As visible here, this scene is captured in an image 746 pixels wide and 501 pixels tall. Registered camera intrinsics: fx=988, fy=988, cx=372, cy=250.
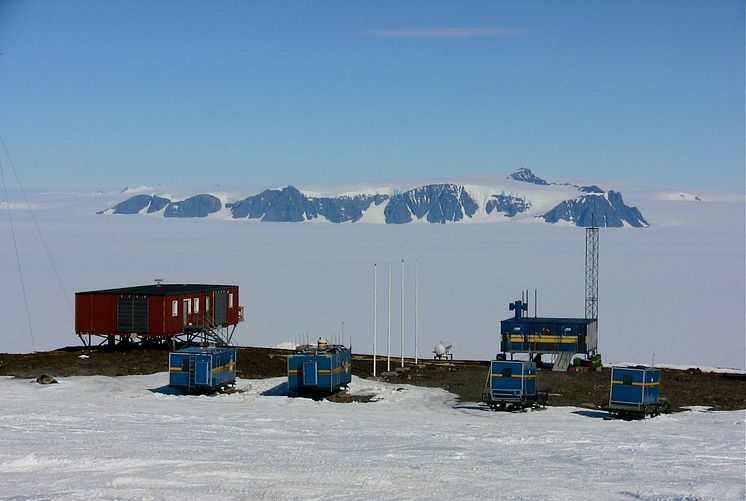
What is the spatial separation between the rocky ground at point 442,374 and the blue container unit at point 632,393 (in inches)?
111

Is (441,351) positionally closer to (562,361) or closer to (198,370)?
(562,361)

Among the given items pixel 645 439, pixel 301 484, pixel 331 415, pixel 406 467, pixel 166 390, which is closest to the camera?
pixel 301 484

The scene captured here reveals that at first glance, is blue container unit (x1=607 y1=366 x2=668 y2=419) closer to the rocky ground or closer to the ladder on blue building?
the rocky ground

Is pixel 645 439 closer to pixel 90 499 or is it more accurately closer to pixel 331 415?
pixel 331 415

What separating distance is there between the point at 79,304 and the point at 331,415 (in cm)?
2267

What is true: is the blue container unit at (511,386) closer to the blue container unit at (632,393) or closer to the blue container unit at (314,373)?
the blue container unit at (632,393)

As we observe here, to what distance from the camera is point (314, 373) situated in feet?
131

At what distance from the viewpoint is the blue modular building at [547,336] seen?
5244 cm

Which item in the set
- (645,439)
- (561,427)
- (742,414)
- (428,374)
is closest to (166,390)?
(428,374)

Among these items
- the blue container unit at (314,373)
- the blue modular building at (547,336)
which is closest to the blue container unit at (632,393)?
the blue container unit at (314,373)

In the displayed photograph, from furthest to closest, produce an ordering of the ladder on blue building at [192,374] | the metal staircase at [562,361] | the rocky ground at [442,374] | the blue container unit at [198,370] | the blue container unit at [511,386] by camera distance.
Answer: the metal staircase at [562,361] < the rocky ground at [442,374] < the ladder on blue building at [192,374] < the blue container unit at [198,370] < the blue container unit at [511,386]

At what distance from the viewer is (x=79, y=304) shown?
52.6 metres

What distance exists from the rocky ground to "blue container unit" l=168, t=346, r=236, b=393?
207 inches

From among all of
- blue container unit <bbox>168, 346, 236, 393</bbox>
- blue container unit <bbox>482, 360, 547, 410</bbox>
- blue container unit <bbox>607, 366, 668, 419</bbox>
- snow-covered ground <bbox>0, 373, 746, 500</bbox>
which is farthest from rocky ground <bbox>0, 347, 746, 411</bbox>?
blue container unit <bbox>168, 346, 236, 393</bbox>
